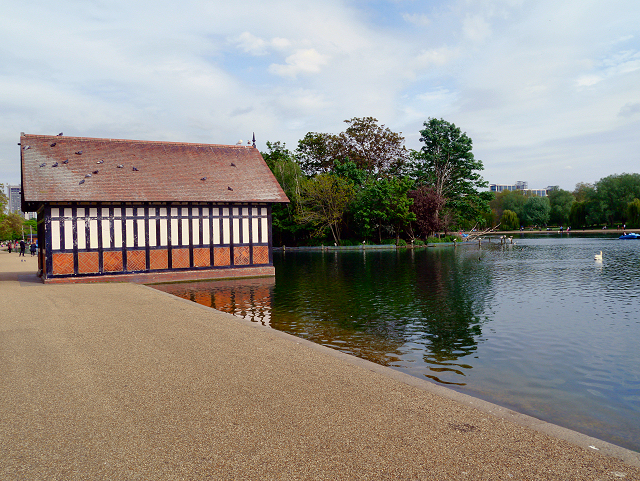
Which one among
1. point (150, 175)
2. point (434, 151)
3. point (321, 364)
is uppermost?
point (434, 151)

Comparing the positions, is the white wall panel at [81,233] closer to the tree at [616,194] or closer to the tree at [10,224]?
the tree at [10,224]

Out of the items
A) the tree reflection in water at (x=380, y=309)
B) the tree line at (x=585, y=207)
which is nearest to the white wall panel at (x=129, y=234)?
the tree reflection in water at (x=380, y=309)

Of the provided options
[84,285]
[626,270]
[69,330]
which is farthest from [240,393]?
[626,270]

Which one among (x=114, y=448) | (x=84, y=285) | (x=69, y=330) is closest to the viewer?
(x=114, y=448)

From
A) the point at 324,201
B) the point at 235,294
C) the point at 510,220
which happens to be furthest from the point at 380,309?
the point at 510,220

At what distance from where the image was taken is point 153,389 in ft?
19.3

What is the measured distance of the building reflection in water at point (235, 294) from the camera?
45.5 ft

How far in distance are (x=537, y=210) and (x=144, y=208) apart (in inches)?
3770

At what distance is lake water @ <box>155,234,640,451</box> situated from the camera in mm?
6801

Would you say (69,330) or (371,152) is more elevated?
(371,152)

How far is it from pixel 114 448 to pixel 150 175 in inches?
748

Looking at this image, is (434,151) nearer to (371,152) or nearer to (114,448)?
(371,152)

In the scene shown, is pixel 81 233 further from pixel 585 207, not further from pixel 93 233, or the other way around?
pixel 585 207

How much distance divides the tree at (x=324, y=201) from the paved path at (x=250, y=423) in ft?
135
